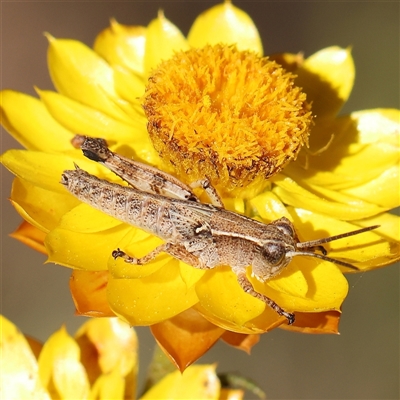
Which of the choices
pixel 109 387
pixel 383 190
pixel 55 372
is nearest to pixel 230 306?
pixel 109 387

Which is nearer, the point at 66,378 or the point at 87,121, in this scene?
the point at 66,378

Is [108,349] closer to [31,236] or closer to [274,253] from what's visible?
[31,236]

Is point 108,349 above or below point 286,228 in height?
below

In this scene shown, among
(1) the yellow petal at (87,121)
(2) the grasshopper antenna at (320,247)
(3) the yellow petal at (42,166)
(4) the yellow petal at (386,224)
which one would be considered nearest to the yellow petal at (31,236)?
(3) the yellow petal at (42,166)

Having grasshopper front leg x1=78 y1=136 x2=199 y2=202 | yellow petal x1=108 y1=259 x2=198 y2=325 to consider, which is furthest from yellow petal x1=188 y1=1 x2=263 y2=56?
yellow petal x1=108 y1=259 x2=198 y2=325

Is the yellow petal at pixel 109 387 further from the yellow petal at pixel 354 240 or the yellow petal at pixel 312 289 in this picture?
the yellow petal at pixel 354 240

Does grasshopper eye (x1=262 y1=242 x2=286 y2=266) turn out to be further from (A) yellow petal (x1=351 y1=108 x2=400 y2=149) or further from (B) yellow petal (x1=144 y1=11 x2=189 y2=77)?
(B) yellow petal (x1=144 y1=11 x2=189 y2=77)

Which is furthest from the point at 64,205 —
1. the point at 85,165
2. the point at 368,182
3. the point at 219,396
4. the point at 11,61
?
the point at 11,61
